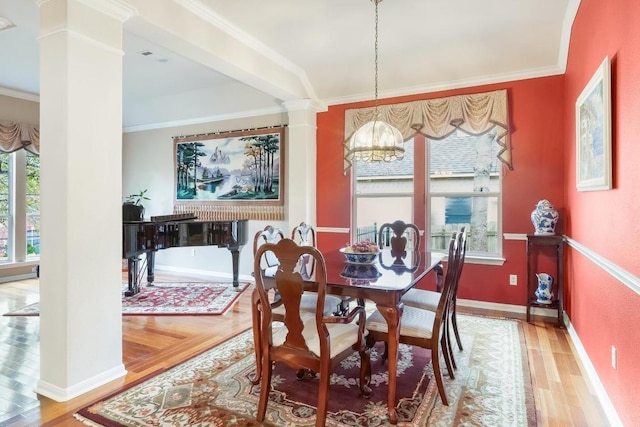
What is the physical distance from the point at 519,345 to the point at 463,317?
31.8 inches

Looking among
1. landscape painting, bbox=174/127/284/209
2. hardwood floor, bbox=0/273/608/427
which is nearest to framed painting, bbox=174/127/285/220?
landscape painting, bbox=174/127/284/209

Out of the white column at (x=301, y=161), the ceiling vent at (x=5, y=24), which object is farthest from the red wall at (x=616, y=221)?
the ceiling vent at (x=5, y=24)

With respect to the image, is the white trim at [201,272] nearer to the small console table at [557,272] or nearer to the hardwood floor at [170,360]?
the hardwood floor at [170,360]

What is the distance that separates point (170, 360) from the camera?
2943 mm

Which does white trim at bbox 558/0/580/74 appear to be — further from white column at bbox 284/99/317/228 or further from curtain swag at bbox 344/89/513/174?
white column at bbox 284/99/317/228

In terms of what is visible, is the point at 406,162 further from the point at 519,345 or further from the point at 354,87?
the point at 519,345

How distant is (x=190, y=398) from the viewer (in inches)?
93.1

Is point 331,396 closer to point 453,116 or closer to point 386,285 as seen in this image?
point 386,285

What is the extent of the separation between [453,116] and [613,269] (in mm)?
2773

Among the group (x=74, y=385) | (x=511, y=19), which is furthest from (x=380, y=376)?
(x=511, y=19)

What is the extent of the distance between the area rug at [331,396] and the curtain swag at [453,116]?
2.42 m

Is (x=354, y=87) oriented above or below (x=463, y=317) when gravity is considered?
above

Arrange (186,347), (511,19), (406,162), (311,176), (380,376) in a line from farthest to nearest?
(311,176) < (406,162) < (511,19) < (186,347) < (380,376)

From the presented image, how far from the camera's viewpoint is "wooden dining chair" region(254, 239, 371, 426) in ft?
6.25
